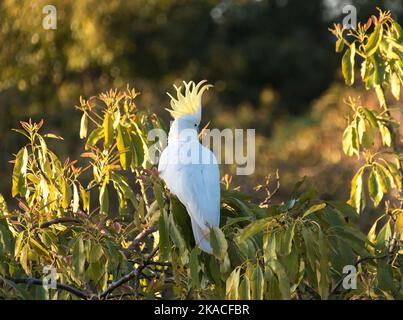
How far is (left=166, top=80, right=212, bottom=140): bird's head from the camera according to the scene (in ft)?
10.4

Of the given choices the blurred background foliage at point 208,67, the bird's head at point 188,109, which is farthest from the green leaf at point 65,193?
the blurred background foliage at point 208,67

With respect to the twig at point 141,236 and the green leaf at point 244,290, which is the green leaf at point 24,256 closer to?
the twig at point 141,236

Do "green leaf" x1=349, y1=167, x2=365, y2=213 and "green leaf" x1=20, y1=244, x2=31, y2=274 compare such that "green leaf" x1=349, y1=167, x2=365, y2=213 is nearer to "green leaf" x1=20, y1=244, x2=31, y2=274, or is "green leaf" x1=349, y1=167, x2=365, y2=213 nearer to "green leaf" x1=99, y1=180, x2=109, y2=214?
"green leaf" x1=99, y1=180, x2=109, y2=214

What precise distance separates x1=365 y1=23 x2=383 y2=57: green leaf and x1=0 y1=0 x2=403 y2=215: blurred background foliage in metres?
3.82

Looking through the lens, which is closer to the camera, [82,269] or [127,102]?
[82,269]

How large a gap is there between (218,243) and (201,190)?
18.9 inches

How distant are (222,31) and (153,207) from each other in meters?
12.8

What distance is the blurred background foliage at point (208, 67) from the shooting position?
9.93 m

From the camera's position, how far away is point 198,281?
2.54 metres

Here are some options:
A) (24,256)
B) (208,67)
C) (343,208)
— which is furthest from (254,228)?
(208,67)

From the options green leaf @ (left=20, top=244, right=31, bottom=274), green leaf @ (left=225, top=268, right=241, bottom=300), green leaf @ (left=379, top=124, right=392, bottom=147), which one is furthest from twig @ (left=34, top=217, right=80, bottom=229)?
green leaf @ (left=379, top=124, right=392, bottom=147)
